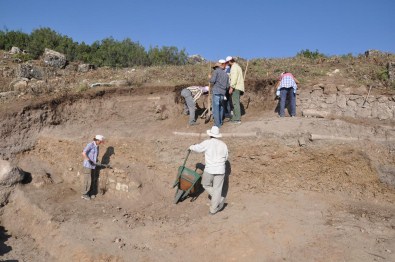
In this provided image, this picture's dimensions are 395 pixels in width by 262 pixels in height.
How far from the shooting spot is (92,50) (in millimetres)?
18469

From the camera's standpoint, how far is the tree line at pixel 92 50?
675 inches

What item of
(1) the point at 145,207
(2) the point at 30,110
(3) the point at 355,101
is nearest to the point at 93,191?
(1) the point at 145,207

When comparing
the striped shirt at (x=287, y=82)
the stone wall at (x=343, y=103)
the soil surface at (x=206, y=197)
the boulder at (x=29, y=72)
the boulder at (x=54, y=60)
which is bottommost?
the soil surface at (x=206, y=197)

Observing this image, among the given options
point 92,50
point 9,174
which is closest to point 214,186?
point 9,174

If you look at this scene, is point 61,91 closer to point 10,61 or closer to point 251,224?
point 10,61

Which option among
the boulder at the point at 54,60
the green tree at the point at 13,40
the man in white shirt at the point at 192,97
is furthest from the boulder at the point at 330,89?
the green tree at the point at 13,40

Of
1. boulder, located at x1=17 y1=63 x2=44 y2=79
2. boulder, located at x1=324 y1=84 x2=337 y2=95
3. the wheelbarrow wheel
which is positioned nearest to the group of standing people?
the wheelbarrow wheel

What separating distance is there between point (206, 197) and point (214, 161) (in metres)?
1.31

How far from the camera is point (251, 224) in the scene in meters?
7.46

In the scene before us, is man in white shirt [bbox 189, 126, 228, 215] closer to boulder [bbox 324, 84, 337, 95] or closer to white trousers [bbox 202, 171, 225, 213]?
white trousers [bbox 202, 171, 225, 213]

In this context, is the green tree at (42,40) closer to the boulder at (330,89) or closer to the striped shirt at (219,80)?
the striped shirt at (219,80)

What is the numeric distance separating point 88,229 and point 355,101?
764 cm

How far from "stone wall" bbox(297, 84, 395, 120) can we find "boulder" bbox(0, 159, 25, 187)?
723 cm

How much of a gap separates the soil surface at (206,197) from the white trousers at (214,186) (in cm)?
26
